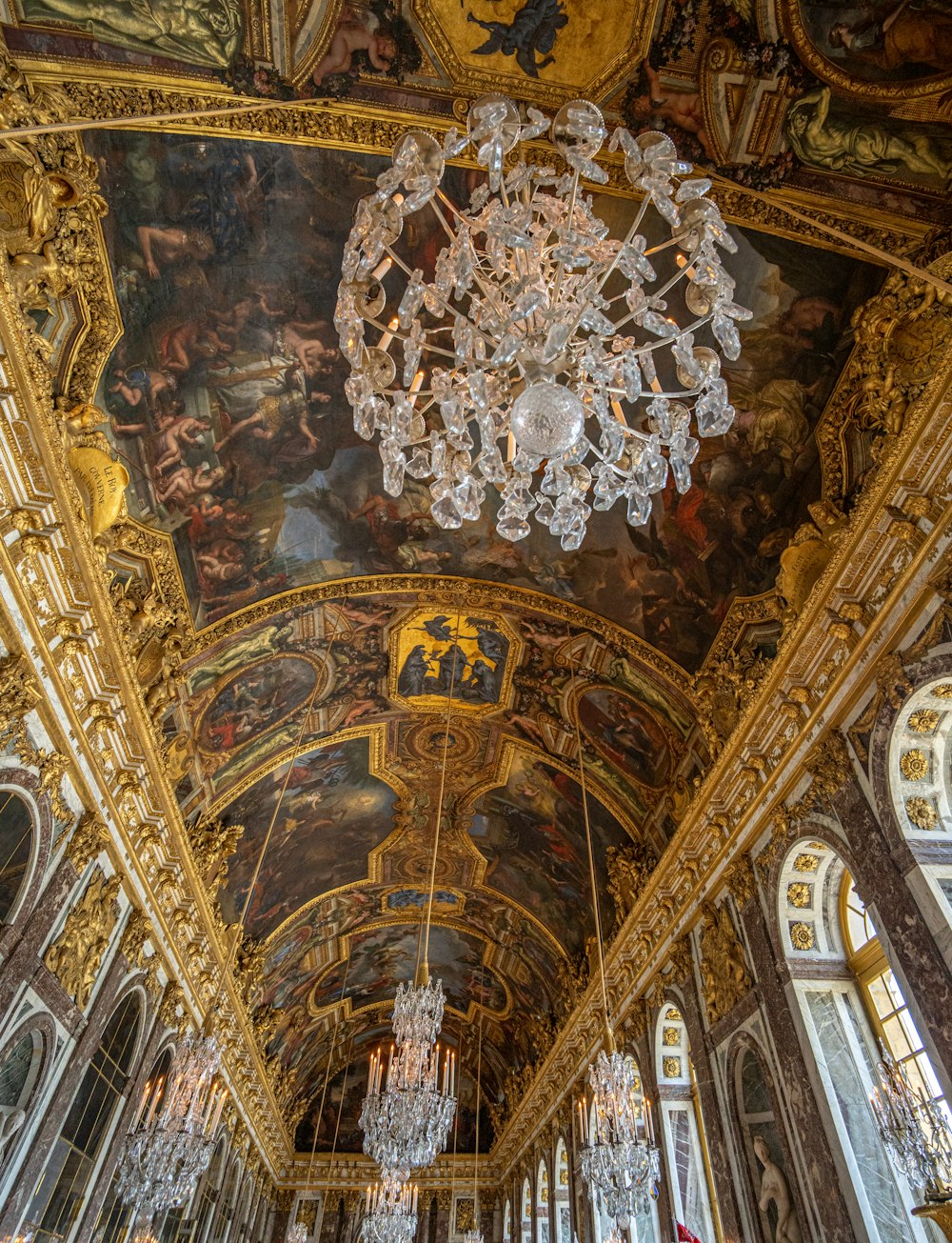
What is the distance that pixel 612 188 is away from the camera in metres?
7.07

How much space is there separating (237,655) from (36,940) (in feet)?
14.6

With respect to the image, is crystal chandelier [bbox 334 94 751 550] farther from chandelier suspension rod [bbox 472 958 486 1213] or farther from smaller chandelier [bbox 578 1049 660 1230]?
chandelier suspension rod [bbox 472 958 486 1213]

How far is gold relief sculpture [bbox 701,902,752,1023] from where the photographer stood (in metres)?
8.86

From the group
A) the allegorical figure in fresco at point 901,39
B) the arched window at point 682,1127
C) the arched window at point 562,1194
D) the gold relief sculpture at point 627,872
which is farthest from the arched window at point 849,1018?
the arched window at point 562,1194

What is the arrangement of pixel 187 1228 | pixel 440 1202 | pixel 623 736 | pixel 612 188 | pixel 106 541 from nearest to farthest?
pixel 612 188 → pixel 106 541 → pixel 623 736 → pixel 187 1228 → pixel 440 1202

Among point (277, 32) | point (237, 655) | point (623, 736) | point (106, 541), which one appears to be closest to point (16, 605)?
point (106, 541)

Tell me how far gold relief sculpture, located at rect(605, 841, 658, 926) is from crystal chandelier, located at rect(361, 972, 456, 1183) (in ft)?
14.8

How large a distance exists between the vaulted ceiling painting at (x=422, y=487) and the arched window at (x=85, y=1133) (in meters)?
3.11

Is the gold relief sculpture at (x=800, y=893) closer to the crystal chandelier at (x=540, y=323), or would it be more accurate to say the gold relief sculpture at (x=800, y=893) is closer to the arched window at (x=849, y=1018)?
the arched window at (x=849, y=1018)

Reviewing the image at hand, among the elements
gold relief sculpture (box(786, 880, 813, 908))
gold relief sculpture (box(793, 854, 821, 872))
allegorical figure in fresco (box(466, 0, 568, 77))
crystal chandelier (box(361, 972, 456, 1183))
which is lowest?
crystal chandelier (box(361, 972, 456, 1183))

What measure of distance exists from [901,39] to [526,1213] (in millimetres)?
25741

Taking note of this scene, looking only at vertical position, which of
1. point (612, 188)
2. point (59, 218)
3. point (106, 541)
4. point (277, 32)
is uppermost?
point (612, 188)

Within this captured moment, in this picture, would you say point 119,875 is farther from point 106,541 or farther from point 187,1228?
point 187,1228

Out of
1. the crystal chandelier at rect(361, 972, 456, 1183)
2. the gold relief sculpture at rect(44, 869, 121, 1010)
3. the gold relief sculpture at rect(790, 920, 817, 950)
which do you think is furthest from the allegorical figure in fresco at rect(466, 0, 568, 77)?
the gold relief sculpture at rect(44, 869, 121, 1010)
